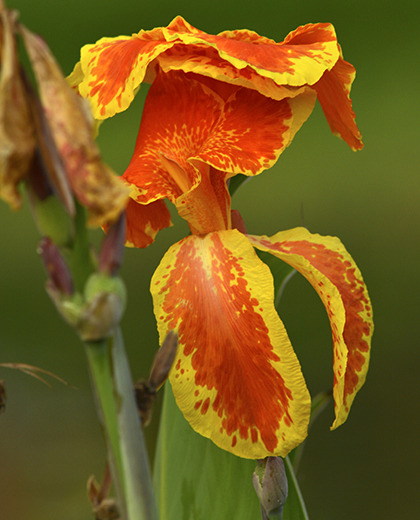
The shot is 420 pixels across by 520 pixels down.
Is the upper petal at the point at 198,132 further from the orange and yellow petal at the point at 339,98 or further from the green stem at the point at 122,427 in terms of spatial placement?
the green stem at the point at 122,427

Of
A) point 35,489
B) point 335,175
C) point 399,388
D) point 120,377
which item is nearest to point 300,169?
point 335,175

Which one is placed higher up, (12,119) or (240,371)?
(12,119)

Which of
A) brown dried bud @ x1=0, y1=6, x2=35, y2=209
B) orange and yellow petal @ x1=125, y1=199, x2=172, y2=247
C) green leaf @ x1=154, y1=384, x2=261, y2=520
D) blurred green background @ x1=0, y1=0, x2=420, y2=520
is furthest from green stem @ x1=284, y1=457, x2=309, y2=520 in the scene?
blurred green background @ x1=0, y1=0, x2=420, y2=520

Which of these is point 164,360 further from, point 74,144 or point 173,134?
point 173,134

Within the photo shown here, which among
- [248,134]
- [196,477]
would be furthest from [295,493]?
[248,134]

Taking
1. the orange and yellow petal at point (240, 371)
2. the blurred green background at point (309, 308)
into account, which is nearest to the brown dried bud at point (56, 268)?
the orange and yellow petal at point (240, 371)

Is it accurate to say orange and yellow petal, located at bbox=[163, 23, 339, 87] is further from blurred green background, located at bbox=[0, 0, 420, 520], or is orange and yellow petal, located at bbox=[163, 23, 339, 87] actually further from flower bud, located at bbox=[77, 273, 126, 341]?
blurred green background, located at bbox=[0, 0, 420, 520]

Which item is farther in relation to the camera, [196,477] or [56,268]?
[196,477]
